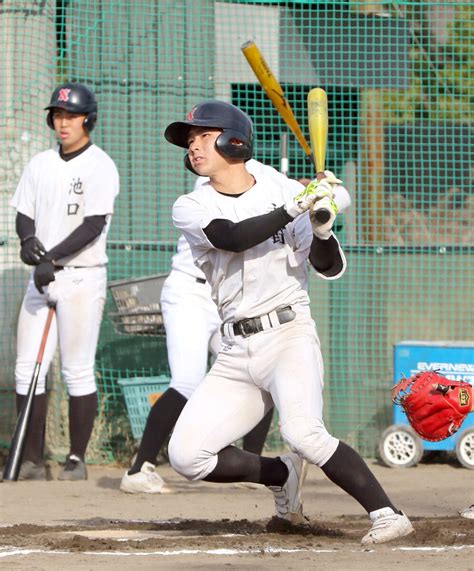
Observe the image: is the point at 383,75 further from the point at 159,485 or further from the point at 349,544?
the point at 349,544

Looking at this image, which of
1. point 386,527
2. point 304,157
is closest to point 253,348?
point 386,527

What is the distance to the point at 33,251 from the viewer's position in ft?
22.2

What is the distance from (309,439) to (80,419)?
284 centimetres

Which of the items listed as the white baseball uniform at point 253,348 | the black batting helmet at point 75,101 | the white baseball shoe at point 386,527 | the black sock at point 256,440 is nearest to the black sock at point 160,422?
the black sock at point 256,440

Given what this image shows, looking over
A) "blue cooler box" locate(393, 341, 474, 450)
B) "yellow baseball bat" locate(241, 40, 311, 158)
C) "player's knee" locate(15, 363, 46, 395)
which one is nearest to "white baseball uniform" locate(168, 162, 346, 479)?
"yellow baseball bat" locate(241, 40, 311, 158)

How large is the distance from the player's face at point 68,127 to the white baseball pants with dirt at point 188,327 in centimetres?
120

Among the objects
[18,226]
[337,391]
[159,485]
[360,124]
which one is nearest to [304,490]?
Answer: [159,485]

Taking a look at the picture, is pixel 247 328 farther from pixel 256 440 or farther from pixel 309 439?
pixel 256 440

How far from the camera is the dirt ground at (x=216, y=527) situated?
425cm

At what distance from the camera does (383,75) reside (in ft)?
28.0

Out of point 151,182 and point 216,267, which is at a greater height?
point 151,182

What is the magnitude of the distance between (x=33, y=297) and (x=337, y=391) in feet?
8.06

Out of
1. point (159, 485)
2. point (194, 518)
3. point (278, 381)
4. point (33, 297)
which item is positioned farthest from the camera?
point (33, 297)

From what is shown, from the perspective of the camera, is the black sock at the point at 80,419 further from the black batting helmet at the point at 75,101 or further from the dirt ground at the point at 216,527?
the black batting helmet at the point at 75,101
